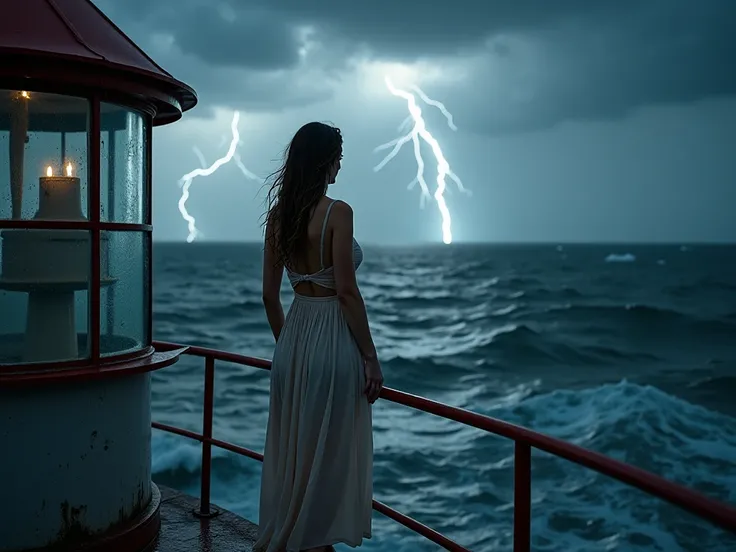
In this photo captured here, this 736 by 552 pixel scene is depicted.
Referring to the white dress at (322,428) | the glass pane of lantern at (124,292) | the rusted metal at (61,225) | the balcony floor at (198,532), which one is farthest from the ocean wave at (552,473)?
the rusted metal at (61,225)

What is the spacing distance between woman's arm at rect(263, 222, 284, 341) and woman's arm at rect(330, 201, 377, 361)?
344 millimetres

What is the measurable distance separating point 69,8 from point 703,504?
3316 millimetres

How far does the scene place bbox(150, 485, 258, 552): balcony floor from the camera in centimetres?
382

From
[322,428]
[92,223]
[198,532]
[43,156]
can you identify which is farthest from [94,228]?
[198,532]

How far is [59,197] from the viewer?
10.7 feet

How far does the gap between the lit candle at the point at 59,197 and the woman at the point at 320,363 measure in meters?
0.99

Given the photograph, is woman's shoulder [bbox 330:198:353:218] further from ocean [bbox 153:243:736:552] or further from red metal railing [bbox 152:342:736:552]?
ocean [bbox 153:243:736:552]

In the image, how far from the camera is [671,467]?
13.6m

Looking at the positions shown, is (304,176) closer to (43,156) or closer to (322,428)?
(322,428)

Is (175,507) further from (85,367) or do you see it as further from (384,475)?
(384,475)

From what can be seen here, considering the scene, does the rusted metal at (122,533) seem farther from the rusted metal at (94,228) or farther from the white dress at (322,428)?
the white dress at (322,428)

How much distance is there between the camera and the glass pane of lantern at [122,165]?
3.42 m

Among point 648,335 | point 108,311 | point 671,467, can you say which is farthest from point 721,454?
point 648,335

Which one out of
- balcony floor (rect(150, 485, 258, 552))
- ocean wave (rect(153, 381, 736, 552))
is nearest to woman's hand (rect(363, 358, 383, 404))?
balcony floor (rect(150, 485, 258, 552))
